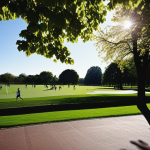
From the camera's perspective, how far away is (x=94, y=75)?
113688mm

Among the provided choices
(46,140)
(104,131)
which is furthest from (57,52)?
(104,131)

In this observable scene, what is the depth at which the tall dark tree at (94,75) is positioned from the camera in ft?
370

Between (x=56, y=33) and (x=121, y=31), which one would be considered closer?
(x=56, y=33)

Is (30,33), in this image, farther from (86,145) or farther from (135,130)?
(135,130)

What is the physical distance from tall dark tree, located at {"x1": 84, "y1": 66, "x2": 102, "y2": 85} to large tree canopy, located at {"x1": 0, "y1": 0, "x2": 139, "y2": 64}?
356 feet

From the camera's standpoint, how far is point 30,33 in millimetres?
Result: 4191

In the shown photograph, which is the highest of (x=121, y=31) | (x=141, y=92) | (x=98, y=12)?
(x=121, y=31)

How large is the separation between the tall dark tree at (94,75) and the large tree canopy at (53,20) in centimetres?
10861

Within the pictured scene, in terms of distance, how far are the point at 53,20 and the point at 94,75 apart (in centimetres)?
11153

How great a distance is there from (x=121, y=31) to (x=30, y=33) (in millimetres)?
11000

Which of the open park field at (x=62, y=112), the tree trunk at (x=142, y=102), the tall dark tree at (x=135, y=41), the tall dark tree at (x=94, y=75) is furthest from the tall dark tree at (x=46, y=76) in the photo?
the tree trunk at (x=142, y=102)

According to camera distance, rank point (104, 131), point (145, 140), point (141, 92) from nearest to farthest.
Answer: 1. point (145, 140)
2. point (104, 131)
3. point (141, 92)

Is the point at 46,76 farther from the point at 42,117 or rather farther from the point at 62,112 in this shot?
the point at 42,117

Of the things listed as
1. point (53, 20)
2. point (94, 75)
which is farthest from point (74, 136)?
point (94, 75)
